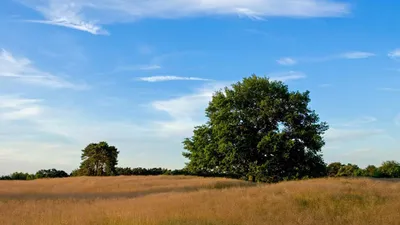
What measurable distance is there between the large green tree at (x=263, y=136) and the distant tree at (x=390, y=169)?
130 ft

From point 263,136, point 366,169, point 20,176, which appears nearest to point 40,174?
point 20,176

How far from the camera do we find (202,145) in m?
Result: 42.5

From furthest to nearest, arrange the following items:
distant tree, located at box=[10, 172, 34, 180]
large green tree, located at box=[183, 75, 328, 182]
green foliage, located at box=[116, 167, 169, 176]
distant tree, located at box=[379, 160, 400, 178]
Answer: distant tree, located at box=[379, 160, 400, 178] → green foliage, located at box=[116, 167, 169, 176] → distant tree, located at box=[10, 172, 34, 180] → large green tree, located at box=[183, 75, 328, 182]

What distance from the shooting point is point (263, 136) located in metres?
40.1

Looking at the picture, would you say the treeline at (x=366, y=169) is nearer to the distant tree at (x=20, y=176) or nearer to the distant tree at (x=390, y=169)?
the distant tree at (x=390, y=169)

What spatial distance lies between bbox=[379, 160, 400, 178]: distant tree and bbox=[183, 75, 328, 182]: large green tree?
39.5 meters

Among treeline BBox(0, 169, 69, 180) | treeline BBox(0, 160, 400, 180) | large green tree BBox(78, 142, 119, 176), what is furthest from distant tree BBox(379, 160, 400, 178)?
treeline BBox(0, 169, 69, 180)

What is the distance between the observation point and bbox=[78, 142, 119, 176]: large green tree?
213 ft

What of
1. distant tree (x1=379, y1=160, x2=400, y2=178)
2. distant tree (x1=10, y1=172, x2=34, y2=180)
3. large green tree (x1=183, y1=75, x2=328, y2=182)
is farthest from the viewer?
distant tree (x1=379, y1=160, x2=400, y2=178)

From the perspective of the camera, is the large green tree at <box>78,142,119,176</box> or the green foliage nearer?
the large green tree at <box>78,142,119,176</box>

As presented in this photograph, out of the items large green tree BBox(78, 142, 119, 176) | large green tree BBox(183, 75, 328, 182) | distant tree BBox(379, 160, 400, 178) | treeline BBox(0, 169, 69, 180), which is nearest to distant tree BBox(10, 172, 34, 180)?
treeline BBox(0, 169, 69, 180)

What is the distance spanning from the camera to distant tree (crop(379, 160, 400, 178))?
75825mm

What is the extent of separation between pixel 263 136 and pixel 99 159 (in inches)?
1295

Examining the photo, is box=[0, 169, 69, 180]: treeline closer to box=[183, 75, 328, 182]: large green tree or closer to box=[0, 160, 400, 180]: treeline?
box=[0, 160, 400, 180]: treeline
